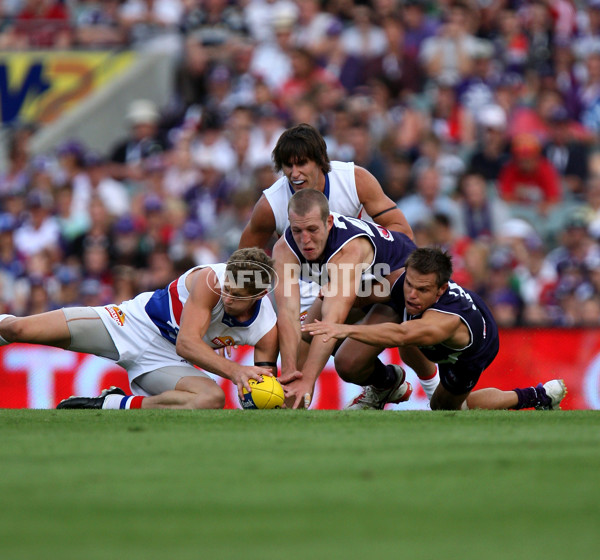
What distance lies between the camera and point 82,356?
10164mm

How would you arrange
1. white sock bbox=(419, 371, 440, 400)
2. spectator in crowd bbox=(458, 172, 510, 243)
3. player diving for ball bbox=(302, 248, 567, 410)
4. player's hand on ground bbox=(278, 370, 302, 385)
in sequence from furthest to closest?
spectator in crowd bbox=(458, 172, 510, 243)
white sock bbox=(419, 371, 440, 400)
player's hand on ground bbox=(278, 370, 302, 385)
player diving for ball bbox=(302, 248, 567, 410)

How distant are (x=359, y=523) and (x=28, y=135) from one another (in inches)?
519

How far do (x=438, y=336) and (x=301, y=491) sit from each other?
3.47 m

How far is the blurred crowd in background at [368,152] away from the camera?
37.7ft

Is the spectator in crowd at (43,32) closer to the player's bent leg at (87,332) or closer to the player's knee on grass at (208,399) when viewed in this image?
the player's bent leg at (87,332)

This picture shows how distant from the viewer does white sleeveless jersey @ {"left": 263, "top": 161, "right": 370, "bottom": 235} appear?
7.98 metres

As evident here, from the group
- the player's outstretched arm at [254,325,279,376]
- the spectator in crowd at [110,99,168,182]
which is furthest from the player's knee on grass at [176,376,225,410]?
the spectator in crowd at [110,99,168,182]

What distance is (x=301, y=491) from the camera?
375 cm

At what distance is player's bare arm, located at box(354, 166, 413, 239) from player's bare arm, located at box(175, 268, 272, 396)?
4.68 feet

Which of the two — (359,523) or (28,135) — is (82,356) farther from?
(359,523)

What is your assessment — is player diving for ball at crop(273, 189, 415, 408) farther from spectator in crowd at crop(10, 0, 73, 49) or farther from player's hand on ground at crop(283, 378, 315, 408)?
spectator in crowd at crop(10, 0, 73, 49)

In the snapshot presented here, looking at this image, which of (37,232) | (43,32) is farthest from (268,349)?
(43,32)

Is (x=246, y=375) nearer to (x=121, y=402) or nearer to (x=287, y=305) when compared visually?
(x=287, y=305)

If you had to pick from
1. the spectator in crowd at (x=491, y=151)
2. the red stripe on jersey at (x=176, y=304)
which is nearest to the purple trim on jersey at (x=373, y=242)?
the red stripe on jersey at (x=176, y=304)
